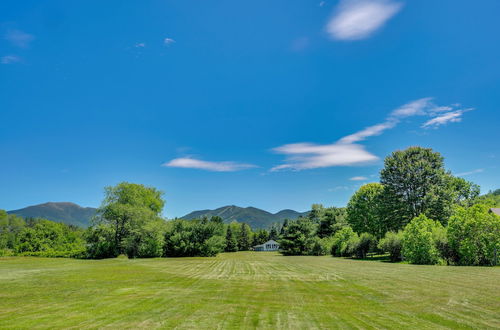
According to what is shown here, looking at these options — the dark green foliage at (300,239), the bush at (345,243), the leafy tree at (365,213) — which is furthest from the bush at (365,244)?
the dark green foliage at (300,239)

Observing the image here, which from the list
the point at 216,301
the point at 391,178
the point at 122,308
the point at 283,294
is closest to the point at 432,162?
the point at 391,178

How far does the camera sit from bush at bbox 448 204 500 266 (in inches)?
1051

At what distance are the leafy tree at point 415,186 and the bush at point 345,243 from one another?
6.67 m

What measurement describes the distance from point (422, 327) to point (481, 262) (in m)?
26.6

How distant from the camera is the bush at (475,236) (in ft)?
87.6

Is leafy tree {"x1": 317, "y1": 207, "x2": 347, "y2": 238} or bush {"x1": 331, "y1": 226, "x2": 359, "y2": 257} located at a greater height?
leafy tree {"x1": 317, "y1": 207, "x2": 347, "y2": 238}

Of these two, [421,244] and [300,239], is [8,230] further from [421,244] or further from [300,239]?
[421,244]

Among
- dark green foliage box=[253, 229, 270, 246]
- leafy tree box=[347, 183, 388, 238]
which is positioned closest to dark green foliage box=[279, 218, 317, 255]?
leafy tree box=[347, 183, 388, 238]

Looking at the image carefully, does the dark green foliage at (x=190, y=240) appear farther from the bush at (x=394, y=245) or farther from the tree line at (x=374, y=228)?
the bush at (x=394, y=245)

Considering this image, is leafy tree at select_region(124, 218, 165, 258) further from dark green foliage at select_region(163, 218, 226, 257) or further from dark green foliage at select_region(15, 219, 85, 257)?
dark green foliage at select_region(15, 219, 85, 257)

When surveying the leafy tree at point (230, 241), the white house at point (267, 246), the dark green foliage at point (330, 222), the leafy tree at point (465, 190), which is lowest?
the white house at point (267, 246)

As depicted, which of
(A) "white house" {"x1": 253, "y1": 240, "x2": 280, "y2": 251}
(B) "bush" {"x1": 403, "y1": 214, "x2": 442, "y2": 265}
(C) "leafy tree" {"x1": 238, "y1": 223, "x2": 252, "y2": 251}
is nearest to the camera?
(B) "bush" {"x1": 403, "y1": 214, "x2": 442, "y2": 265}

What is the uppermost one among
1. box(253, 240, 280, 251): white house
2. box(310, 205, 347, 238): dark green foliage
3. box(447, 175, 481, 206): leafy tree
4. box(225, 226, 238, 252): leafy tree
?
box(447, 175, 481, 206): leafy tree

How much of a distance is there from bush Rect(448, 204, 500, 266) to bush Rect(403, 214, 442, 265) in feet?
5.68
